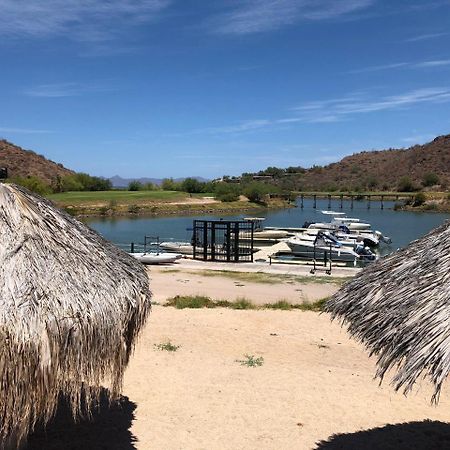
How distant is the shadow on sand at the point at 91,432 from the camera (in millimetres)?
7148

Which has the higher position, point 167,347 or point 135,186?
point 135,186

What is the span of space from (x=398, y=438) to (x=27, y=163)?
456 feet

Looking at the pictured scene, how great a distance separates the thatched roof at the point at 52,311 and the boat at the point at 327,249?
25782mm

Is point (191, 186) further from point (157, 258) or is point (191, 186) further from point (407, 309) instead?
point (407, 309)

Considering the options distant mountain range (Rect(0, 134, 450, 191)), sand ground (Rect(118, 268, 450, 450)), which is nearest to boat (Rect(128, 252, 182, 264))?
sand ground (Rect(118, 268, 450, 450))

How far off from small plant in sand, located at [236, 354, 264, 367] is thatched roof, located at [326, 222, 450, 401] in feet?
12.1

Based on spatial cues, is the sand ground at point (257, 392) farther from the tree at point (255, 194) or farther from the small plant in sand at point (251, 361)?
the tree at point (255, 194)

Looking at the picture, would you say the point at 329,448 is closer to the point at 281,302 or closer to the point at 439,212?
the point at 281,302

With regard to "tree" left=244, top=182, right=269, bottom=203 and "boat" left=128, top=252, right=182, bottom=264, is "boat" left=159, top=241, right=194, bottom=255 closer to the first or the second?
"boat" left=128, top=252, right=182, bottom=264

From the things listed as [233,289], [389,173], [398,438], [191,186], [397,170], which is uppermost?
[397,170]

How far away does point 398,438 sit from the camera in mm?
7621

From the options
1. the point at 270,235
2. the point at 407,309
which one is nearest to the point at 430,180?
the point at 270,235

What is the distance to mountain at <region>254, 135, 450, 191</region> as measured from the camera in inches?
5960

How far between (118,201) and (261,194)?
2887 centimetres
